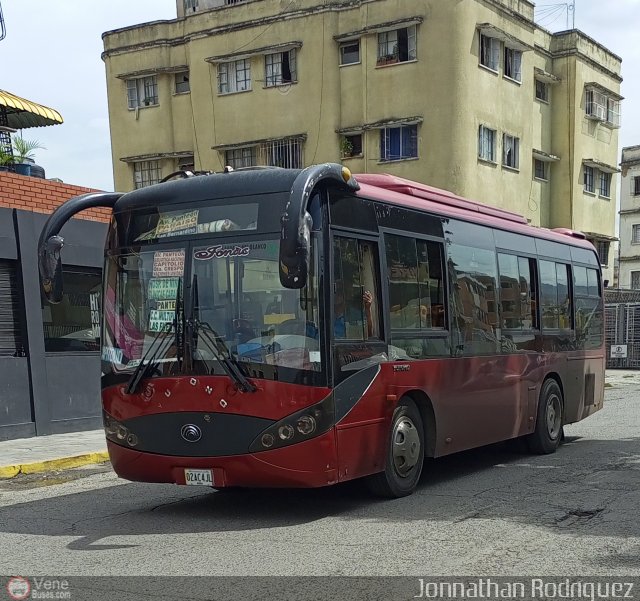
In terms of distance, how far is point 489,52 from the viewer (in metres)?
29.0

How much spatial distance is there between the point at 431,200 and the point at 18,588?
5661 millimetres

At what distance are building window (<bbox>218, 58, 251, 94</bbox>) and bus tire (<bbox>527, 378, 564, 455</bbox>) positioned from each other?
22.0 metres

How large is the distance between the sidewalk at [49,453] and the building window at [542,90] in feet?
82.0

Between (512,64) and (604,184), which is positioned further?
(604,184)

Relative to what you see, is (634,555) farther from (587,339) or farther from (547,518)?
(587,339)

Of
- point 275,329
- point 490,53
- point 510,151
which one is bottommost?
point 275,329

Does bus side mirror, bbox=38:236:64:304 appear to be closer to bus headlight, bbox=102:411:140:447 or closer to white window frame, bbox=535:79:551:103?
bus headlight, bbox=102:411:140:447

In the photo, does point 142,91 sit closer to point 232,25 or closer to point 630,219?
point 232,25

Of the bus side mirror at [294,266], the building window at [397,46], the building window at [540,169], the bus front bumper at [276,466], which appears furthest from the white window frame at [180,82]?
the bus side mirror at [294,266]

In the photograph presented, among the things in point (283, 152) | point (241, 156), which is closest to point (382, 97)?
point (283, 152)

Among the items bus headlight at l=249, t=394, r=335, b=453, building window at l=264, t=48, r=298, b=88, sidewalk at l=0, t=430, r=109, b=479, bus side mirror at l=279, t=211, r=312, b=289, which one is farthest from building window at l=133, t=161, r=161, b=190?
bus side mirror at l=279, t=211, r=312, b=289

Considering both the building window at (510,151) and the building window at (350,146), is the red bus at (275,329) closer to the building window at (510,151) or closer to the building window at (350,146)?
the building window at (350,146)

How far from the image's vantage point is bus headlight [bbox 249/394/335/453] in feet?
22.7

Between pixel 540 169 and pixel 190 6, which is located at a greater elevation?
pixel 190 6
